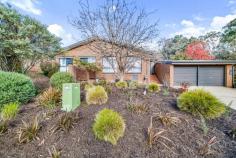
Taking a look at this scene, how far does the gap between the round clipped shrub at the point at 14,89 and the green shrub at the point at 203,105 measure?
5.35 metres

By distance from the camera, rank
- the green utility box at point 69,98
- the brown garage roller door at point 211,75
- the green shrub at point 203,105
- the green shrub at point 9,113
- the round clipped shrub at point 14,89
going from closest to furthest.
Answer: the green shrub at point 9,113
the green shrub at point 203,105
the green utility box at point 69,98
the round clipped shrub at point 14,89
the brown garage roller door at point 211,75

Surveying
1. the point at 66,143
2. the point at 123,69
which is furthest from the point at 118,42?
the point at 66,143

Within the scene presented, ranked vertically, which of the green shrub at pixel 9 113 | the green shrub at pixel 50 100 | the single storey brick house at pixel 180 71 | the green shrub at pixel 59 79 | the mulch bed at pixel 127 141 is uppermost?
the single storey brick house at pixel 180 71

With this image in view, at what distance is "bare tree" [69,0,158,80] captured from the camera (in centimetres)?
1140

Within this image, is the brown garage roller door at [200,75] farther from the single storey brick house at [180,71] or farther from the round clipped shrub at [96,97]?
the round clipped shrub at [96,97]

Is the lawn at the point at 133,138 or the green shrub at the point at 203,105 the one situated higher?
the green shrub at the point at 203,105

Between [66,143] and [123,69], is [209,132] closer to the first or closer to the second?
[66,143]

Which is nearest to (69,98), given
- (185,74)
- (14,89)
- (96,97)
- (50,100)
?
(96,97)

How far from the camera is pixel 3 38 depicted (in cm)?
995

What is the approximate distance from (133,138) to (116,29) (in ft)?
27.2

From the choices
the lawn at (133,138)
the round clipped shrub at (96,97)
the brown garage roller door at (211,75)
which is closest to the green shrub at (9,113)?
the lawn at (133,138)

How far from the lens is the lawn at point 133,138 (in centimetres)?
382

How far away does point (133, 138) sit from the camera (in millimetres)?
4148

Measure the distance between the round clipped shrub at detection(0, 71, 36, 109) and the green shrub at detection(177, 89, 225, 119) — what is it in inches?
211
